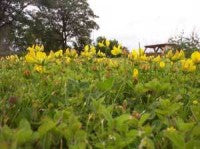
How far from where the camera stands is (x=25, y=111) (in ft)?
5.06

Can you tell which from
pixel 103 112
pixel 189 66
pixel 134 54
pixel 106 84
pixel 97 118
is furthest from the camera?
pixel 134 54

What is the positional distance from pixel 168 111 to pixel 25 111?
1.70ft

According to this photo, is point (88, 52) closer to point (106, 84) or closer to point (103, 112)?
point (106, 84)

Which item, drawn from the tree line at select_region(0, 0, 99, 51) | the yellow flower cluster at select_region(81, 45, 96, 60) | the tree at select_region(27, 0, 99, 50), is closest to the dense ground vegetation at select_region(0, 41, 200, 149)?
the yellow flower cluster at select_region(81, 45, 96, 60)

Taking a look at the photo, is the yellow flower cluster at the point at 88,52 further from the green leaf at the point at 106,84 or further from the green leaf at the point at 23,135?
the green leaf at the point at 23,135

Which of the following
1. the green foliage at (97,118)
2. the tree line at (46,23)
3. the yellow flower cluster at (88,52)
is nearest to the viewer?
the green foliage at (97,118)

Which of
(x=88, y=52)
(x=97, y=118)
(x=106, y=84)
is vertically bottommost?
(x=97, y=118)

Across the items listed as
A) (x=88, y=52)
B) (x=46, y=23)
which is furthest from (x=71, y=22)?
(x=88, y=52)

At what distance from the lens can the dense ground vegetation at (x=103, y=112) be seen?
1.08 m

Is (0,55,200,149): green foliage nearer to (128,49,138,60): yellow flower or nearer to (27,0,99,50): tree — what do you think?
(128,49,138,60): yellow flower

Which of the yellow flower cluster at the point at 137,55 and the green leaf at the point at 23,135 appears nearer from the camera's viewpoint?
the green leaf at the point at 23,135

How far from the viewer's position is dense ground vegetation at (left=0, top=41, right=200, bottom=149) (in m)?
1.08

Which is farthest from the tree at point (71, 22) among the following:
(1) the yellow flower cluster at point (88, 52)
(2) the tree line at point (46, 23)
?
(1) the yellow flower cluster at point (88, 52)

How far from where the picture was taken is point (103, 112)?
1.32 m
